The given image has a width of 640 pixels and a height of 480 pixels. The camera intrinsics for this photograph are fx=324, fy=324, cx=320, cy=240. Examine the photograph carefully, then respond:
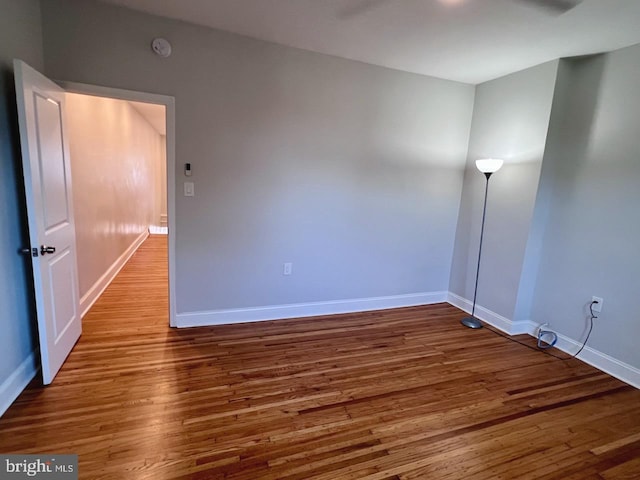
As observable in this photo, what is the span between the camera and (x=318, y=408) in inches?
79.1

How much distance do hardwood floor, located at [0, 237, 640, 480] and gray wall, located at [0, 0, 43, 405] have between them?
34 centimetres

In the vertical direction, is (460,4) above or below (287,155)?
above

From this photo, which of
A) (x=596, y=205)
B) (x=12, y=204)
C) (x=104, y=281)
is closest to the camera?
(x=12, y=204)

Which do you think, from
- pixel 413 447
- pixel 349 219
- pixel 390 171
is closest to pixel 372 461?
pixel 413 447

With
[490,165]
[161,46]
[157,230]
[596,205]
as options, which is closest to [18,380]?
[161,46]

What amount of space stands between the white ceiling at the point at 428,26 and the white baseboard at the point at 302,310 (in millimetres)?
2387

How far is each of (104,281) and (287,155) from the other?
2.66 metres

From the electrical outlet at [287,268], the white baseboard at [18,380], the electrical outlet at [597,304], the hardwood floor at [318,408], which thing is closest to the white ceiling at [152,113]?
the electrical outlet at [287,268]

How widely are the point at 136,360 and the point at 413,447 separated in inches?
77.6

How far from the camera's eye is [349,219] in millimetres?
3316

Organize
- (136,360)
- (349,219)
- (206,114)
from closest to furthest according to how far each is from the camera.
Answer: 1. (136,360)
2. (206,114)
3. (349,219)

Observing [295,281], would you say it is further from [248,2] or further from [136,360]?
A: [248,2]

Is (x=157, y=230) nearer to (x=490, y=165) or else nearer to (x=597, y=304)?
(x=490, y=165)

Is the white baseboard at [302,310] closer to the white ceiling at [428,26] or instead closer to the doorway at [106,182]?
the doorway at [106,182]
